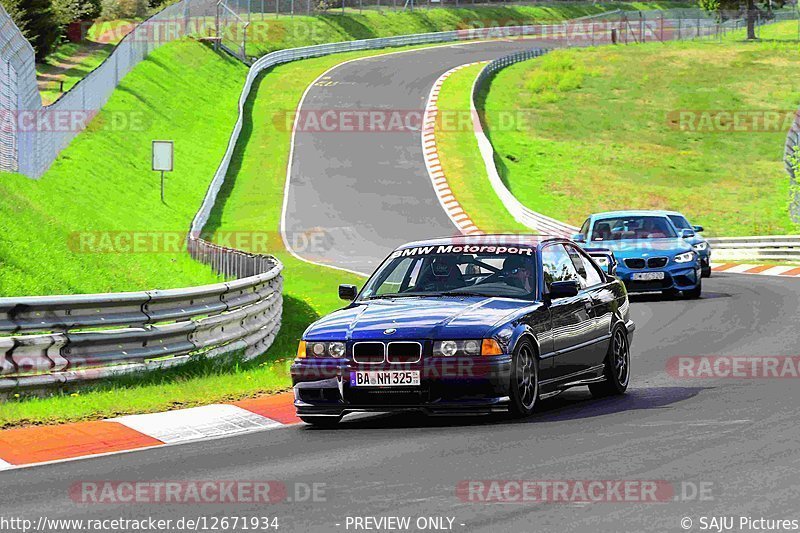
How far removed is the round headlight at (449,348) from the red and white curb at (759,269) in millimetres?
23442

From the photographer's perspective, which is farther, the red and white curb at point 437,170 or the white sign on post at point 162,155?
the red and white curb at point 437,170

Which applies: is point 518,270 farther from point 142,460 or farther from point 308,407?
point 142,460

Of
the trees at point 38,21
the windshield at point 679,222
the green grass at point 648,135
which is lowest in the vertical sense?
the green grass at point 648,135

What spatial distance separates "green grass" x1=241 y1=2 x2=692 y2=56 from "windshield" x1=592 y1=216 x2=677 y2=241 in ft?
182

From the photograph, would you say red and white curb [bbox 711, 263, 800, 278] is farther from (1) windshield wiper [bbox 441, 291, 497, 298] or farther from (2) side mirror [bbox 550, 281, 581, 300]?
(1) windshield wiper [bbox 441, 291, 497, 298]

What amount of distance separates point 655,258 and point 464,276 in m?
13.6

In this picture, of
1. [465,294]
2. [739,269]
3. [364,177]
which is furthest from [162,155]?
[465,294]

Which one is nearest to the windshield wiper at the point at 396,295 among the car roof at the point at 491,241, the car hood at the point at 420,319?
the car hood at the point at 420,319

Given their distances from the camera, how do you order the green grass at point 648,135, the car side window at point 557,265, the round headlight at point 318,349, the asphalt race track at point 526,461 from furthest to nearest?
1. the green grass at point 648,135
2. the car side window at point 557,265
3. the round headlight at point 318,349
4. the asphalt race track at point 526,461

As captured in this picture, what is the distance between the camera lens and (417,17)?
340ft

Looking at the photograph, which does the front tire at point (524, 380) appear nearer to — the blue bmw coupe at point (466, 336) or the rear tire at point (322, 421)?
the blue bmw coupe at point (466, 336)

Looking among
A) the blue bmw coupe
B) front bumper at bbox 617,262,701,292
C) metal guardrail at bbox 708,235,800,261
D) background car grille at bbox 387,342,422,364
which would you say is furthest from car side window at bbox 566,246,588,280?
metal guardrail at bbox 708,235,800,261

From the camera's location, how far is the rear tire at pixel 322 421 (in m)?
11.0

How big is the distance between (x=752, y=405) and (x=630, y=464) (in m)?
3.34
